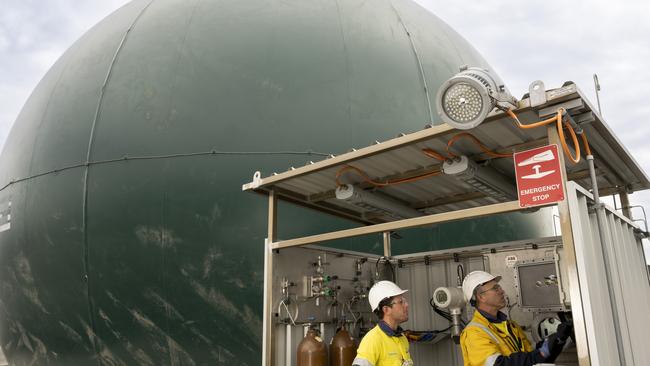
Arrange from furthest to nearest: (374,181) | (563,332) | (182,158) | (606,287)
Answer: (182,158) < (374,181) < (563,332) < (606,287)

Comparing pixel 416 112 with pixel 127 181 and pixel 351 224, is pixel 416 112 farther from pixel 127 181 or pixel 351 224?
pixel 127 181

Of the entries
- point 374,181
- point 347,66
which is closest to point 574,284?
point 374,181

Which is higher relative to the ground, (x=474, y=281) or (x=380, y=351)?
(x=474, y=281)

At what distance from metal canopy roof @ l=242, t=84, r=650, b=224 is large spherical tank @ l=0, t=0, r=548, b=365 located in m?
1.08

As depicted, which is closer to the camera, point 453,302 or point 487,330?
point 487,330

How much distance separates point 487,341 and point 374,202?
1.66 metres

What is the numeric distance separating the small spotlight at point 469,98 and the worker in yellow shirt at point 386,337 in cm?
142

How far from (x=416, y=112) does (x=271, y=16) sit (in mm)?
2132

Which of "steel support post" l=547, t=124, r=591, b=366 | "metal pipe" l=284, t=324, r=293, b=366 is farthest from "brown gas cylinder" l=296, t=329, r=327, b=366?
"steel support post" l=547, t=124, r=591, b=366

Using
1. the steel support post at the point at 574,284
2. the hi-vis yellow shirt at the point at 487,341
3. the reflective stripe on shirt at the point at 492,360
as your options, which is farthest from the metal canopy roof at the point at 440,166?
the reflective stripe on shirt at the point at 492,360

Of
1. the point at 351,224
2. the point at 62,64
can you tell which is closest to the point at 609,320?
the point at 351,224

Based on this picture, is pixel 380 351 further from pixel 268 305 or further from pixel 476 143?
pixel 476 143

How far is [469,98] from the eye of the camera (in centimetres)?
278

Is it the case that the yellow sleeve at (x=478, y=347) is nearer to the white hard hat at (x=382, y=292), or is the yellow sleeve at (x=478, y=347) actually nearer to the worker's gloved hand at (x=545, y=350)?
the worker's gloved hand at (x=545, y=350)
